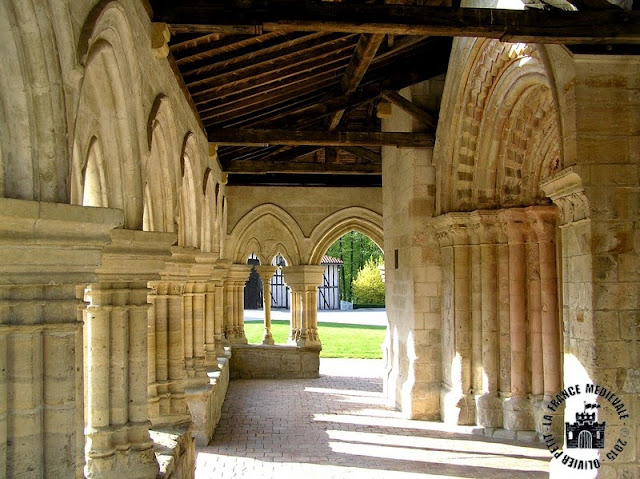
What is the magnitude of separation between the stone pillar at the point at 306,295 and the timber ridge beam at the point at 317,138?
19.5 feet

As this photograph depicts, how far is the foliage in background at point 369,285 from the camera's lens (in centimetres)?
3294

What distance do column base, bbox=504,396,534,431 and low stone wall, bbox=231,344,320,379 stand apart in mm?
6282

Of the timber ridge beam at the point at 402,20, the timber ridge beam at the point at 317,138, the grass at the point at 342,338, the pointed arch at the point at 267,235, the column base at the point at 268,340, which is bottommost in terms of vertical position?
the grass at the point at 342,338

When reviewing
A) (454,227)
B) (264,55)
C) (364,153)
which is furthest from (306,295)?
(264,55)

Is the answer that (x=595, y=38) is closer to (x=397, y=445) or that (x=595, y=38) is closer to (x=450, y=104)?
(x=450, y=104)

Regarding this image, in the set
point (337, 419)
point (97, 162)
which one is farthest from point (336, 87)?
point (97, 162)

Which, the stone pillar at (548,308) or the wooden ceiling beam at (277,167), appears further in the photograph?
the wooden ceiling beam at (277,167)

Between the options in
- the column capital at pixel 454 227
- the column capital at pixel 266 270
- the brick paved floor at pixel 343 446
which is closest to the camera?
the brick paved floor at pixel 343 446

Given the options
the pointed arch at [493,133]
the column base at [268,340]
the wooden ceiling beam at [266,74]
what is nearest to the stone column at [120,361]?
the wooden ceiling beam at [266,74]

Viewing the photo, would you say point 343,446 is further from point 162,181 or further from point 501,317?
point 162,181

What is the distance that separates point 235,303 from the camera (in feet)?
48.3

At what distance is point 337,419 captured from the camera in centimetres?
932

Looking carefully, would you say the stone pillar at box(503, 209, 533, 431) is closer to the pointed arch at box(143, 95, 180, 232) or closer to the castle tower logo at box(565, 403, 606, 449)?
the castle tower logo at box(565, 403, 606, 449)

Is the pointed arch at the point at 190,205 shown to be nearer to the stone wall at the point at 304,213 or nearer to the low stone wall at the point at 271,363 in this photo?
the low stone wall at the point at 271,363
